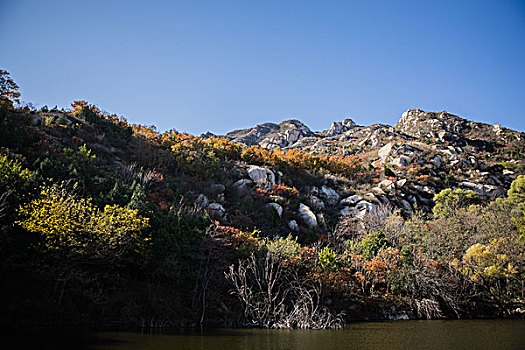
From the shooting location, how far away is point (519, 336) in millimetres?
13398

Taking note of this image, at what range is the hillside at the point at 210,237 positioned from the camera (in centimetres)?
1553

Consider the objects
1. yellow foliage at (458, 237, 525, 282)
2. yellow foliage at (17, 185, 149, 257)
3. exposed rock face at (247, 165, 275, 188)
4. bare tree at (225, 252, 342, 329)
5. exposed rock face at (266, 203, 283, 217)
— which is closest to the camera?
yellow foliage at (17, 185, 149, 257)

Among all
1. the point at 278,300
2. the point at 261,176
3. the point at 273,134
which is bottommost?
the point at 278,300

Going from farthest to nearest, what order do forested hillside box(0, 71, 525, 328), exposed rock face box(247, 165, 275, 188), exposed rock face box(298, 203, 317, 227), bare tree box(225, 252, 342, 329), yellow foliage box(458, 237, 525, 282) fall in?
exposed rock face box(247, 165, 275, 188)
exposed rock face box(298, 203, 317, 227)
yellow foliage box(458, 237, 525, 282)
bare tree box(225, 252, 342, 329)
forested hillside box(0, 71, 525, 328)

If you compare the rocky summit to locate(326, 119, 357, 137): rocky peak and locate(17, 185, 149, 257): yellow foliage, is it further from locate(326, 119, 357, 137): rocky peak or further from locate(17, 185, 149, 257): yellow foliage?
locate(17, 185, 149, 257): yellow foliage

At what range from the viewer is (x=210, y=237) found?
2020 centimetres

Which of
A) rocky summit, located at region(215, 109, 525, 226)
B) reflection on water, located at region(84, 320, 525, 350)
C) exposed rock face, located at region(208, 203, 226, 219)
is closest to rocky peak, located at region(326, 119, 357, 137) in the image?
rocky summit, located at region(215, 109, 525, 226)

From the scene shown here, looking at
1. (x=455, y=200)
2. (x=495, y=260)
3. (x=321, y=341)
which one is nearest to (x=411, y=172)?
(x=455, y=200)

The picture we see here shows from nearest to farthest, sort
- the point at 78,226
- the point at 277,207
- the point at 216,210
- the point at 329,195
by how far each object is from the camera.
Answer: the point at 78,226 → the point at 216,210 → the point at 277,207 → the point at 329,195

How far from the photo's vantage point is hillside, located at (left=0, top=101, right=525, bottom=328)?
15.5m

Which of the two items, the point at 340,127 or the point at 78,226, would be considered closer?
the point at 78,226

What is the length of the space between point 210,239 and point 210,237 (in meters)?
0.12

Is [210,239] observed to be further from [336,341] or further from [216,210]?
[336,341]

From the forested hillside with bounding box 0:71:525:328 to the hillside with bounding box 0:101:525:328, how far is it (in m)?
0.10
